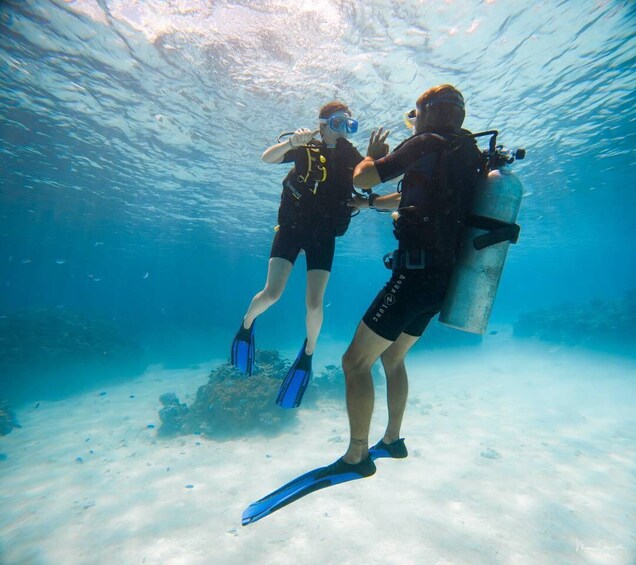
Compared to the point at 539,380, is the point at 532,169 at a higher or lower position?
higher

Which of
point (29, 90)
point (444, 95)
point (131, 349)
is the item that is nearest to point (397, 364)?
point (444, 95)

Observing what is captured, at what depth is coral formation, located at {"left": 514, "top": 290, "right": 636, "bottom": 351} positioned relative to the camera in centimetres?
2545

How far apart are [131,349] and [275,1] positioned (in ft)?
87.2

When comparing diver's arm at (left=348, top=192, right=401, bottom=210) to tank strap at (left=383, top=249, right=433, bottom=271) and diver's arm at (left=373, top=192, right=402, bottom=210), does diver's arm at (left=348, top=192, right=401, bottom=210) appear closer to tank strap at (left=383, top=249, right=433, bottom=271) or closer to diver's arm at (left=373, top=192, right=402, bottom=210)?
diver's arm at (left=373, top=192, right=402, bottom=210)

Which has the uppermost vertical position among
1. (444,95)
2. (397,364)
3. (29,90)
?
(29,90)

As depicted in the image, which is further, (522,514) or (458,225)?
(522,514)

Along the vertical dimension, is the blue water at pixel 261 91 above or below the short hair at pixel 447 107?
above

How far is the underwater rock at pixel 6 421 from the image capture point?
14.3 meters

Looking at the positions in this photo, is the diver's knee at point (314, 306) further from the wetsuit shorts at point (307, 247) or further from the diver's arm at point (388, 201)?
the diver's arm at point (388, 201)

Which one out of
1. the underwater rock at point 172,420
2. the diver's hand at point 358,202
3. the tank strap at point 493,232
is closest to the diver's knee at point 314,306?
the diver's hand at point 358,202

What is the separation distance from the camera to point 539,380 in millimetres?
19078

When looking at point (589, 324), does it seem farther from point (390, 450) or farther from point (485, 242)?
point (485, 242)

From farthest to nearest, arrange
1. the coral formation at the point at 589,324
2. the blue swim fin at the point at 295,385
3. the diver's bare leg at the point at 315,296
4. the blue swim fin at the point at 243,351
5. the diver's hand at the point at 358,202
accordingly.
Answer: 1. the coral formation at the point at 589,324
2. the blue swim fin at the point at 243,351
3. the blue swim fin at the point at 295,385
4. the diver's bare leg at the point at 315,296
5. the diver's hand at the point at 358,202

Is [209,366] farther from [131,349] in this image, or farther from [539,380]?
[539,380]
